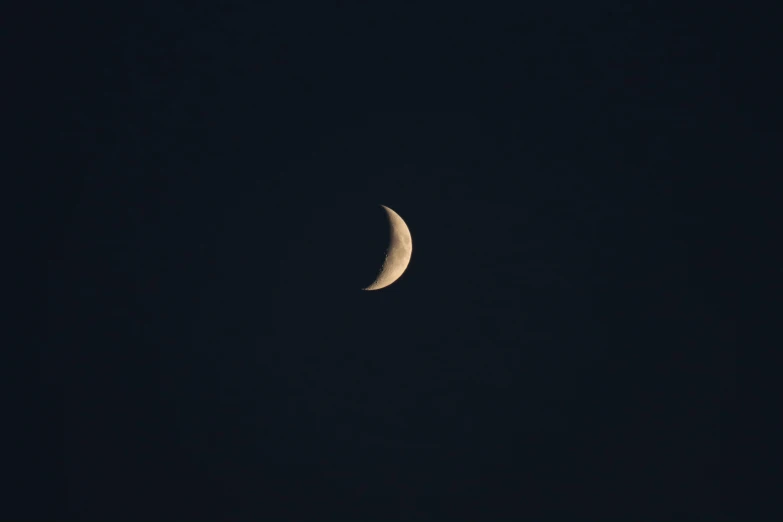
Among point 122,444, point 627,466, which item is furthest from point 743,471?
point 122,444

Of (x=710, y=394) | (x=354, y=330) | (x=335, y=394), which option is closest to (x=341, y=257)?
(x=354, y=330)

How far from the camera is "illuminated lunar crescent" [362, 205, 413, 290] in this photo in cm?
876

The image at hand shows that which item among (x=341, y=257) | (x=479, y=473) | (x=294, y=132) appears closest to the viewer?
(x=341, y=257)

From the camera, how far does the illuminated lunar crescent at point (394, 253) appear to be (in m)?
8.76

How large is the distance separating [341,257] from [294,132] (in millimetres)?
2622

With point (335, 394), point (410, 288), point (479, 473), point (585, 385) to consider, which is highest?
point (410, 288)

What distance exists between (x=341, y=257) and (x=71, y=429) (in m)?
4.97

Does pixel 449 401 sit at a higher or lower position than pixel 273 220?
lower

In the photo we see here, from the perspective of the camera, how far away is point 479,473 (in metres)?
9.34

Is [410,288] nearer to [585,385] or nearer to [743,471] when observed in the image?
[585,385]

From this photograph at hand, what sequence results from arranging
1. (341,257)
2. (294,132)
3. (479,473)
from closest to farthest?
(341,257), (479,473), (294,132)

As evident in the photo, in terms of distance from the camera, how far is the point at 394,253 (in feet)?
28.9

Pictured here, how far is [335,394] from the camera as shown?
9.41 meters

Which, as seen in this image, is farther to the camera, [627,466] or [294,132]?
[294,132]
